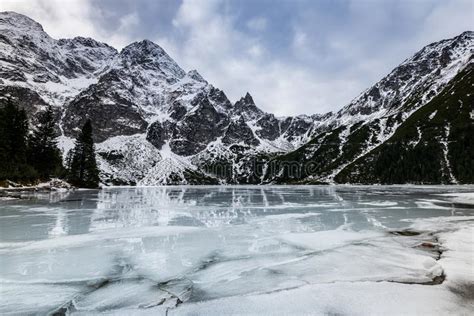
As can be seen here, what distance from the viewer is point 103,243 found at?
13.7m

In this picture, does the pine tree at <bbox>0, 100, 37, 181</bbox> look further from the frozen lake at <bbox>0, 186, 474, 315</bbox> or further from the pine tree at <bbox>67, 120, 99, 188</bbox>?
the frozen lake at <bbox>0, 186, 474, 315</bbox>

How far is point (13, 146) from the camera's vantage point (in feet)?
211

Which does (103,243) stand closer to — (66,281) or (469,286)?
(66,281)

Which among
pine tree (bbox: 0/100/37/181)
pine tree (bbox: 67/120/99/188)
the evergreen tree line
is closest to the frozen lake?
pine tree (bbox: 0/100/37/181)

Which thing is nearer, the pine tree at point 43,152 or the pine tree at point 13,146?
the pine tree at point 13,146

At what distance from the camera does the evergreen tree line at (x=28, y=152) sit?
59000 mm

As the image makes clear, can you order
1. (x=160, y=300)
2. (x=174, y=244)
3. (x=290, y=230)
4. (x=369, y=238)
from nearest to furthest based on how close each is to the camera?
(x=160, y=300) < (x=174, y=244) < (x=369, y=238) < (x=290, y=230)

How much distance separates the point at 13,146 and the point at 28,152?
9.49 metres

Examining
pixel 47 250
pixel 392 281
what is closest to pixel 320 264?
pixel 392 281

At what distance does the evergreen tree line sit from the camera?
59000 millimetres

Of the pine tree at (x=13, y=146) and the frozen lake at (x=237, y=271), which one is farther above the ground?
the pine tree at (x=13, y=146)

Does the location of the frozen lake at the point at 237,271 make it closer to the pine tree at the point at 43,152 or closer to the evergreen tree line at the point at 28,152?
the evergreen tree line at the point at 28,152

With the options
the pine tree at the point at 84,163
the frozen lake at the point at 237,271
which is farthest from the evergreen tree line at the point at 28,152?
the frozen lake at the point at 237,271

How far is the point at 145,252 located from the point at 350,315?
8.16m
